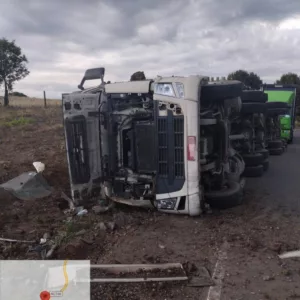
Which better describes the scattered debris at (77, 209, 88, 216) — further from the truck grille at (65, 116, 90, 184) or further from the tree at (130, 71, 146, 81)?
the tree at (130, 71, 146, 81)

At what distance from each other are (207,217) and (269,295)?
2269mm

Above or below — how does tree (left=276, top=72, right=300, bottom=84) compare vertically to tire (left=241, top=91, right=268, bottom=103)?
above

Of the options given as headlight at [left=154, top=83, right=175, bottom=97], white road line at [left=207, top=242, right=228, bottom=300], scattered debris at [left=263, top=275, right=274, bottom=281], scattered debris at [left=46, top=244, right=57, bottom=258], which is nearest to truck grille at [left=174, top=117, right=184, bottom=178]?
headlight at [left=154, top=83, right=175, bottom=97]

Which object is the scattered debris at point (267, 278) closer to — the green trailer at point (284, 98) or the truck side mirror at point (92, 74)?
the truck side mirror at point (92, 74)


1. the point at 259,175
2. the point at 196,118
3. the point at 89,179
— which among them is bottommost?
the point at 259,175

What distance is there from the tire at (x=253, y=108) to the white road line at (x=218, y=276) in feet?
15.2

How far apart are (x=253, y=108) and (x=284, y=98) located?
833 centimetres

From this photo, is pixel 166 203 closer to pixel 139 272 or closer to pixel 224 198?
pixel 224 198

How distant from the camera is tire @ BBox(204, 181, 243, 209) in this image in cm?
595

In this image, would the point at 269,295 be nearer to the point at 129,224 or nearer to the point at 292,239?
the point at 292,239

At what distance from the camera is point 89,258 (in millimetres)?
4383

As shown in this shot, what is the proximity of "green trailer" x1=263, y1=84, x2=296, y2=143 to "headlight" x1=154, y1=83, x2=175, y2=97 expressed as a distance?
1155 centimetres

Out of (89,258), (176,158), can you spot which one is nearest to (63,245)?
(89,258)

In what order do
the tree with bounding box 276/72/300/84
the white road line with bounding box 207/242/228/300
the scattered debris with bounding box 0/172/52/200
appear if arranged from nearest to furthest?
the white road line with bounding box 207/242/228/300 → the scattered debris with bounding box 0/172/52/200 → the tree with bounding box 276/72/300/84
